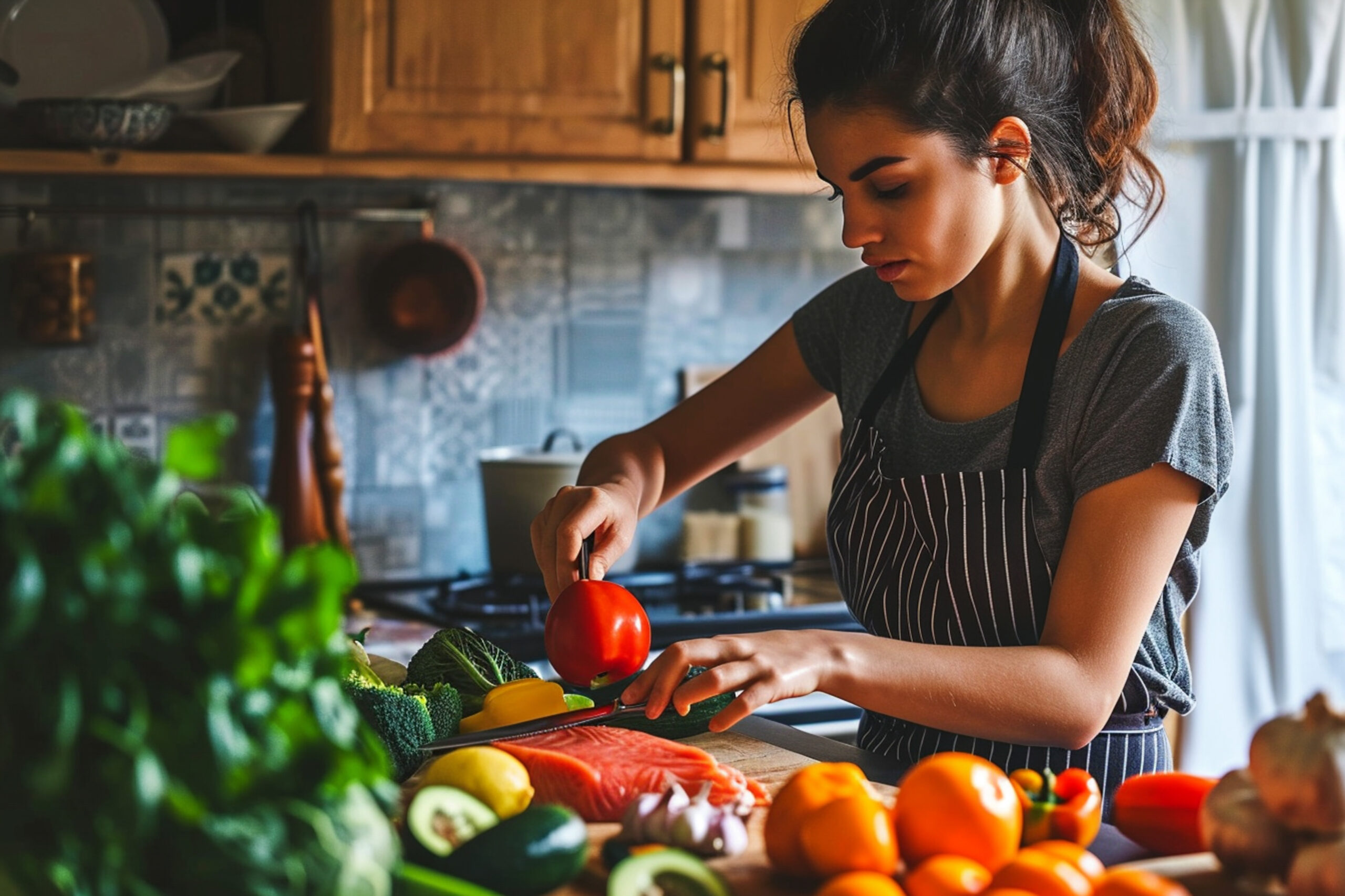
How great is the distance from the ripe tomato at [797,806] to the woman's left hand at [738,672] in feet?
0.49

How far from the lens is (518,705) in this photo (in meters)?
1.24

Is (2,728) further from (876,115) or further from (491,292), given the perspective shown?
(491,292)

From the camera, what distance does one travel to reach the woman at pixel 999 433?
1.17m

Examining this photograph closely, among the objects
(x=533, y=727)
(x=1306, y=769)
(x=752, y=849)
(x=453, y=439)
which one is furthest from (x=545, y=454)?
(x=1306, y=769)

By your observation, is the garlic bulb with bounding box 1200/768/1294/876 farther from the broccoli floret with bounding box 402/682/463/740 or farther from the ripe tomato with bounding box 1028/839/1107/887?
the broccoli floret with bounding box 402/682/463/740

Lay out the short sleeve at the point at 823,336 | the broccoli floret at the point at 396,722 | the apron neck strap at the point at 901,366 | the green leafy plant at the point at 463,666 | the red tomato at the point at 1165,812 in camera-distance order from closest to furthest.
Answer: the red tomato at the point at 1165,812, the broccoli floret at the point at 396,722, the green leafy plant at the point at 463,666, the apron neck strap at the point at 901,366, the short sleeve at the point at 823,336

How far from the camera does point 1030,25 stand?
4.48ft

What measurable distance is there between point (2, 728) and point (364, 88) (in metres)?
1.78

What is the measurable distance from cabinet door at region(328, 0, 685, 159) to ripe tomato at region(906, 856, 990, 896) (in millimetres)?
1725

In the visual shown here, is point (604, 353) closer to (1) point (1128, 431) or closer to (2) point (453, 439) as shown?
(2) point (453, 439)

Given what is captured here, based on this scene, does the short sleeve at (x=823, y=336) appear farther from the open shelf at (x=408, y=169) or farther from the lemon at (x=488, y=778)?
the lemon at (x=488, y=778)

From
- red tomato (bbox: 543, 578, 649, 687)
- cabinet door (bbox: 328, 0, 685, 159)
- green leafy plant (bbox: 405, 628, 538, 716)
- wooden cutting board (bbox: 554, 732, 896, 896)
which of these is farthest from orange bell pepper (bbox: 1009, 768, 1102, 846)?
cabinet door (bbox: 328, 0, 685, 159)

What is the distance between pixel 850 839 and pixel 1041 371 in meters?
0.68

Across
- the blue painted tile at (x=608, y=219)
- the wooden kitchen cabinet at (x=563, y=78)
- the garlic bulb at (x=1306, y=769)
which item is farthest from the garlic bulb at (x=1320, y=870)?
the blue painted tile at (x=608, y=219)
